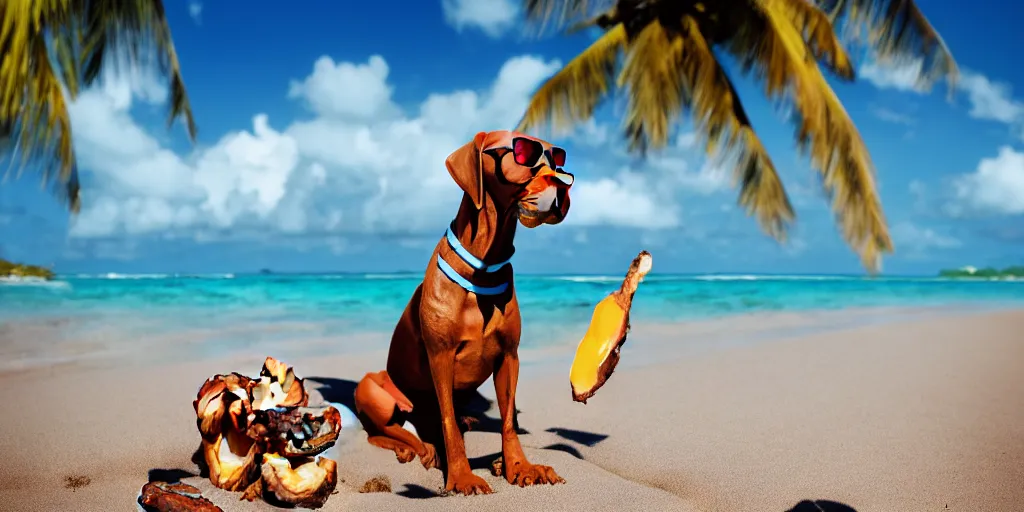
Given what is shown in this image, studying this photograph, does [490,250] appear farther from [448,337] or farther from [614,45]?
[614,45]

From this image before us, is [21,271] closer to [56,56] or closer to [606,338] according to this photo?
[56,56]

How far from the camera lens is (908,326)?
10789mm

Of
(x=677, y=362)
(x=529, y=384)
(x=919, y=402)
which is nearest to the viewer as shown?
(x=919, y=402)

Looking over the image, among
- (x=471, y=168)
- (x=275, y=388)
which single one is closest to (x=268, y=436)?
(x=275, y=388)

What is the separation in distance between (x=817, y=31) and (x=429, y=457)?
10854 mm

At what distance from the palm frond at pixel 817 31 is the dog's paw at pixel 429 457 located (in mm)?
10720

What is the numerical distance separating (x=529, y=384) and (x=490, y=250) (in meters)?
3.04

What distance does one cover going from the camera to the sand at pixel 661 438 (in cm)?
266

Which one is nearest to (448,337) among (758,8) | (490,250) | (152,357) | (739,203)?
(490,250)

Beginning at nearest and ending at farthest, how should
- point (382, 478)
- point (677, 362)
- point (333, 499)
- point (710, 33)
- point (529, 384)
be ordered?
1. point (333, 499)
2. point (382, 478)
3. point (529, 384)
4. point (677, 362)
5. point (710, 33)

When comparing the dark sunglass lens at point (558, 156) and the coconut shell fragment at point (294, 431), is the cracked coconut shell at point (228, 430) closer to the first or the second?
the coconut shell fragment at point (294, 431)

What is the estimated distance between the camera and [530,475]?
2693 mm

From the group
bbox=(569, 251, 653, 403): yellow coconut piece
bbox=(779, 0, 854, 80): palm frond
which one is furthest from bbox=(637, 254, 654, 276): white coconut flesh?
bbox=(779, 0, 854, 80): palm frond

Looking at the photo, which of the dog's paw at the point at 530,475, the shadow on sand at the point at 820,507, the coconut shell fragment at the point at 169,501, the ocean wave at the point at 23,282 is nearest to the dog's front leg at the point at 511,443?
the dog's paw at the point at 530,475
